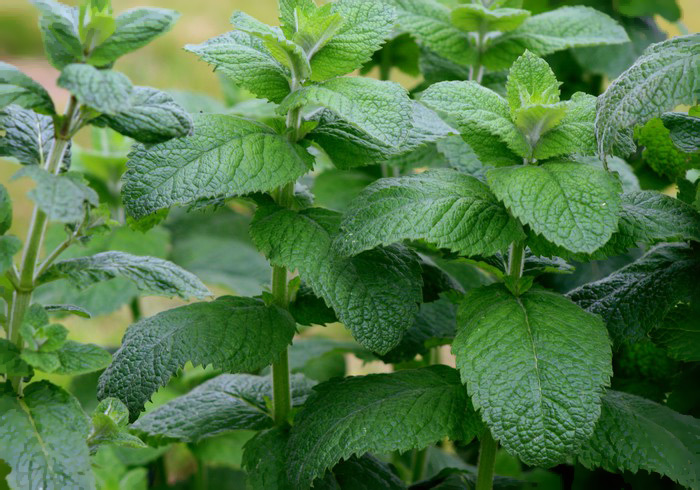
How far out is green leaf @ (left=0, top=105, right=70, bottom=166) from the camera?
2.41 feet

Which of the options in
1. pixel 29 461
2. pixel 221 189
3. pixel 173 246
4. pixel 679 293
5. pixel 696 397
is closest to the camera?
pixel 29 461

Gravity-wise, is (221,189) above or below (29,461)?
above

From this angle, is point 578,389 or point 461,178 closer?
point 578,389

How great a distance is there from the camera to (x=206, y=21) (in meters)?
2.79

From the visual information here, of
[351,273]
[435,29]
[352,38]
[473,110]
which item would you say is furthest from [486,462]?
[435,29]

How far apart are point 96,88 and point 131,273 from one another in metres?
0.21

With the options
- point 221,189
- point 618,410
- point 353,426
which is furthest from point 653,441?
point 221,189

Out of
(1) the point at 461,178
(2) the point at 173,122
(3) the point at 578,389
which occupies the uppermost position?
(2) the point at 173,122

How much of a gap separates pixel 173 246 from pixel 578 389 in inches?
41.6

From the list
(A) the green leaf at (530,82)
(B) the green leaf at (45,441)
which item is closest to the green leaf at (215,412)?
(B) the green leaf at (45,441)

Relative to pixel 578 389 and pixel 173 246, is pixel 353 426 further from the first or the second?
pixel 173 246

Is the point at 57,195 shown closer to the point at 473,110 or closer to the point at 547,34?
the point at 473,110

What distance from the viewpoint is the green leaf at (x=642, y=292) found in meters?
0.86

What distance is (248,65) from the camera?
855 millimetres
